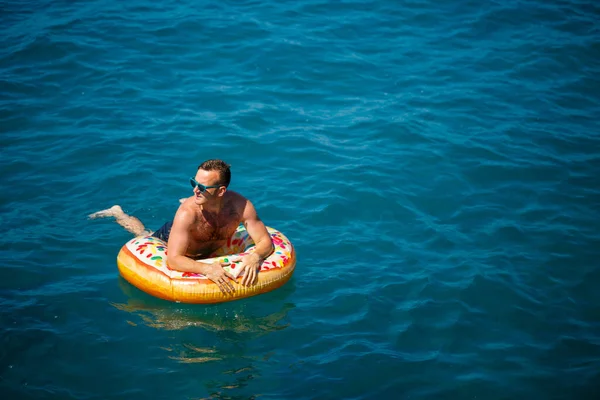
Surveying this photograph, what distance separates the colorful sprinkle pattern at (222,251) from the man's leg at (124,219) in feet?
2.28

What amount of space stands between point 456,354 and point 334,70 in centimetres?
712

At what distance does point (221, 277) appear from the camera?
659 centimetres

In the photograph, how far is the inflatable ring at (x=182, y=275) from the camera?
659cm

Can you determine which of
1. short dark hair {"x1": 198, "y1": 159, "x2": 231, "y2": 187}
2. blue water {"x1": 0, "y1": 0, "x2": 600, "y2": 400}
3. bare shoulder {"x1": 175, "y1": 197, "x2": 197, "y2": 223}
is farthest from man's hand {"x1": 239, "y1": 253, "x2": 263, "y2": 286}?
short dark hair {"x1": 198, "y1": 159, "x2": 231, "y2": 187}

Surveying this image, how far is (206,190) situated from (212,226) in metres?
0.57

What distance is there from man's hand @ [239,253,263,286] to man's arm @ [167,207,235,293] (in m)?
0.15

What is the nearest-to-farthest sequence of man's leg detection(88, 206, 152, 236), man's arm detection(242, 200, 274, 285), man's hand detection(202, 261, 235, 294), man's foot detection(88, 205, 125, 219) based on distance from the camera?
man's hand detection(202, 261, 235, 294), man's arm detection(242, 200, 274, 285), man's leg detection(88, 206, 152, 236), man's foot detection(88, 205, 125, 219)

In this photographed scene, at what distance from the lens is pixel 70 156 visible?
9469 millimetres

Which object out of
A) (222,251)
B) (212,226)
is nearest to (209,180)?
(212,226)

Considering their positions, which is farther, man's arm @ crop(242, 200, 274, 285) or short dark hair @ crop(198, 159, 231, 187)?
man's arm @ crop(242, 200, 274, 285)

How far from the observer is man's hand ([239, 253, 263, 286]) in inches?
263

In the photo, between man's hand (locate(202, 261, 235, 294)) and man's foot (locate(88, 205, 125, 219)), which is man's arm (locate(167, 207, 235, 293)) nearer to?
man's hand (locate(202, 261, 235, 294))

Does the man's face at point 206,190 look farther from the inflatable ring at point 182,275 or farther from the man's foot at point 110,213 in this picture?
the man's foot at point 110,213

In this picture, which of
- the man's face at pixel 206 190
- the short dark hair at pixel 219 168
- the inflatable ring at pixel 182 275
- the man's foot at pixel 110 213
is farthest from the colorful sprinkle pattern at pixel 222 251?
the man's foot at pixel 110 213
